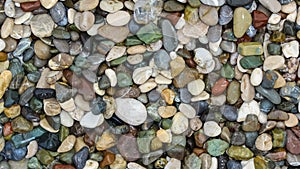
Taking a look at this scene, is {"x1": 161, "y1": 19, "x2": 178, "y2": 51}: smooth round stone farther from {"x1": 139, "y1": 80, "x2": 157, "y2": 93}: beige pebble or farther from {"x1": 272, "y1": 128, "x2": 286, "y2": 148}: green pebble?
{"x1": 272, "y1": 128, "x2": 286, "y2": 148}: green pebble

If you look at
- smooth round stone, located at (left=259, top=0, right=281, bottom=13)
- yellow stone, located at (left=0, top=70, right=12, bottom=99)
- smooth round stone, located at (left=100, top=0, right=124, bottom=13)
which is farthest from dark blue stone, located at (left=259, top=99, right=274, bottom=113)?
yellow stone, located at (left=0, top=70, right=12, bottom=99)

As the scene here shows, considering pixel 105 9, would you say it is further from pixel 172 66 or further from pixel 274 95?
pixel 274 95

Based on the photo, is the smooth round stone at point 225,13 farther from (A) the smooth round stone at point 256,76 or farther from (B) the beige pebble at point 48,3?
(B) the beige pebble at point 48,3

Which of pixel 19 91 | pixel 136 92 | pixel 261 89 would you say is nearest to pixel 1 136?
pixel 19 91

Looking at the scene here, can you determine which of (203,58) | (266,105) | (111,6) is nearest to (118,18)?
(111,6)

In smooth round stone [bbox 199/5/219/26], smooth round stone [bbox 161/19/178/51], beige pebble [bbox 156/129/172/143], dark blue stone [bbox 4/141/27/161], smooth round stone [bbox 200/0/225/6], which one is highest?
smooth round stone [bbox 200/0/225/6]

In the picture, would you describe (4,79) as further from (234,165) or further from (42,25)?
(234,165)
